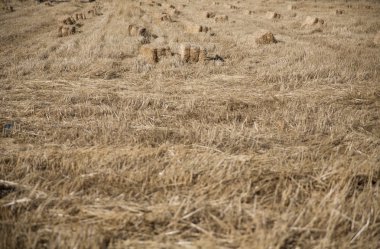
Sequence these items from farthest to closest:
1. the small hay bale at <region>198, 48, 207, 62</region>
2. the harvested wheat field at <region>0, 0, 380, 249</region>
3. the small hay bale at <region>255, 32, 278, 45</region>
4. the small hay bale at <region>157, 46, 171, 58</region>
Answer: the small hay bale at <region>255, 32, 278, 45</region> < the small hay bale at <region>157, 46, 171, 58</region> < the small hay bale at <region>198, 48, 207, 62</region> < the harvested wheat field at <region>0, 0, 380, 249</region>

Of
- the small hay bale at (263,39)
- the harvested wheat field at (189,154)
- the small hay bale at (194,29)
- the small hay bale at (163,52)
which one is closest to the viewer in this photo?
the harvested wheat field at (189,154)

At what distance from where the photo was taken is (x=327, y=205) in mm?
2236

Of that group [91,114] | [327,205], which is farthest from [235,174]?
[91,114]

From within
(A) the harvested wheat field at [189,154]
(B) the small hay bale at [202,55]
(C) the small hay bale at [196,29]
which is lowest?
(A) the harvested wheat field at [189,154]

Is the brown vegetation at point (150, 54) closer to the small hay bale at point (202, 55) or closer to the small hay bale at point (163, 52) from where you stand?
the small hay bale at point (163, 52)

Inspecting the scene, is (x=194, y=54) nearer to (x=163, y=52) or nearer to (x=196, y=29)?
(x=163, y=52)

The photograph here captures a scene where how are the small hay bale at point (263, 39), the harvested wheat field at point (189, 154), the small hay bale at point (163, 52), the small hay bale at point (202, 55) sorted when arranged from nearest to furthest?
the harvested wheat field at point (189, 154) → the small hay bale at point (202, 55) → the small hay bale at point (163, 52) → the small hay bale at point (263, 39)

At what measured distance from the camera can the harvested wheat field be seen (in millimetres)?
2062

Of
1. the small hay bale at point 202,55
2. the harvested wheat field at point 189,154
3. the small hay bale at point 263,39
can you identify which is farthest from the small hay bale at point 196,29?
the harvested wheat field at point 189,154

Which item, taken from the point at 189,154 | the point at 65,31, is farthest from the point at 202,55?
the point at 65,31

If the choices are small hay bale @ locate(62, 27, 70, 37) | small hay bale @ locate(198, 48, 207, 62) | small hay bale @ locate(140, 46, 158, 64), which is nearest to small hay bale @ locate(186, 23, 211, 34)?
small hay bale @ locate(62, 27, 70, 37)

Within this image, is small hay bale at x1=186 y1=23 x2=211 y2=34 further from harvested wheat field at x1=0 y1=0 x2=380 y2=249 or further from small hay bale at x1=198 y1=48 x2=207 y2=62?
harvested wheat field at x1=0 y1=0 x2=380 y2=249

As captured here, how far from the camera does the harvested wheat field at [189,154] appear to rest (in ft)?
6.77

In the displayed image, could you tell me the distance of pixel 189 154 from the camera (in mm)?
2988
